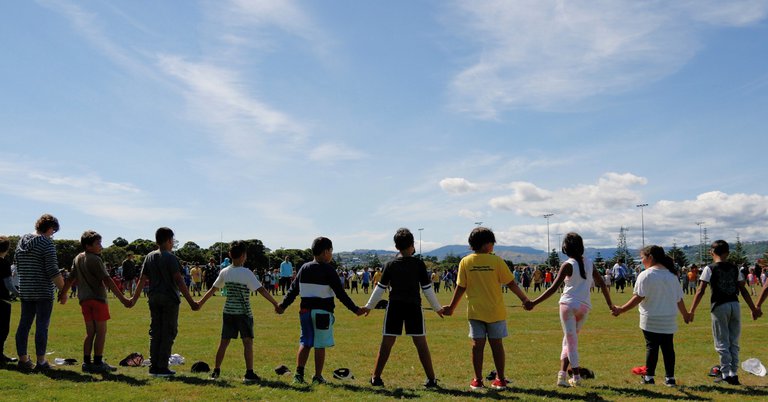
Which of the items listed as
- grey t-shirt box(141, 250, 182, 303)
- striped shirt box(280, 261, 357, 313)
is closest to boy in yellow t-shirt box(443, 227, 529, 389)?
striped shirt box(280, 261, 357, 313)

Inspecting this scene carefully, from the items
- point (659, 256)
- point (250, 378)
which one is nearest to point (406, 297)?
point (250, 378)

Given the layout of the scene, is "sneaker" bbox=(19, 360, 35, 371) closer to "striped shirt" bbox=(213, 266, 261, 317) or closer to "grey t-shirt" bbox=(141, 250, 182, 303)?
"grey t-shirt" bbox=(141, 250, 182, 303)

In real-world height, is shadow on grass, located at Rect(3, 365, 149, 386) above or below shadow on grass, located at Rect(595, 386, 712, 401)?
below

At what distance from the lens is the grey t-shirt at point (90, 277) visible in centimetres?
905

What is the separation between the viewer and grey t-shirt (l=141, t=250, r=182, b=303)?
8742 millimetres

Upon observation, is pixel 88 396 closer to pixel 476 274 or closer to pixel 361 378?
pixel 361 378

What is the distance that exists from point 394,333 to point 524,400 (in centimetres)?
191

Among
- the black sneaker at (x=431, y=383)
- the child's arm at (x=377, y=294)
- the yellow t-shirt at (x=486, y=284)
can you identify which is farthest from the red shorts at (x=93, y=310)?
the yellow t-shirt at (x=486, y=284)

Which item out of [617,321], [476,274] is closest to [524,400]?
[476,274]

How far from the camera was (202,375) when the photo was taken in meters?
9.20

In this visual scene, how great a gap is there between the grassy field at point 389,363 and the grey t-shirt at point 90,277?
3.85 ft

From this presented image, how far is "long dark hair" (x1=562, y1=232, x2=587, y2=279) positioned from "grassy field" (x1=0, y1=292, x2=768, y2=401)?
1655mm

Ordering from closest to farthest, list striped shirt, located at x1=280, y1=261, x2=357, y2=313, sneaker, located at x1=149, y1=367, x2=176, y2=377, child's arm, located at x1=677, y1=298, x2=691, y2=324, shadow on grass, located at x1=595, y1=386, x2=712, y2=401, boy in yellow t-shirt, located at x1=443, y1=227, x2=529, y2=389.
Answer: shadow on grass, located at x1=595, y1=386, x2=712, y2=401 < boy in yellow t-shirt, located at x1=443, y1=227, x2=529, y2=389 < striped shirt, located at x1=280, y1=261, x2=357, y2=313 < child's arm, located at x1=677, y1=298, x2=691, y2=324 < sneaker, located at x1=149, y1=367, x2=176, y2=377

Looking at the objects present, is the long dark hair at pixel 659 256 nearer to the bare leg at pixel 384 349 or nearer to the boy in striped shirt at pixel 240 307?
the bare leg at pixel 384 349
